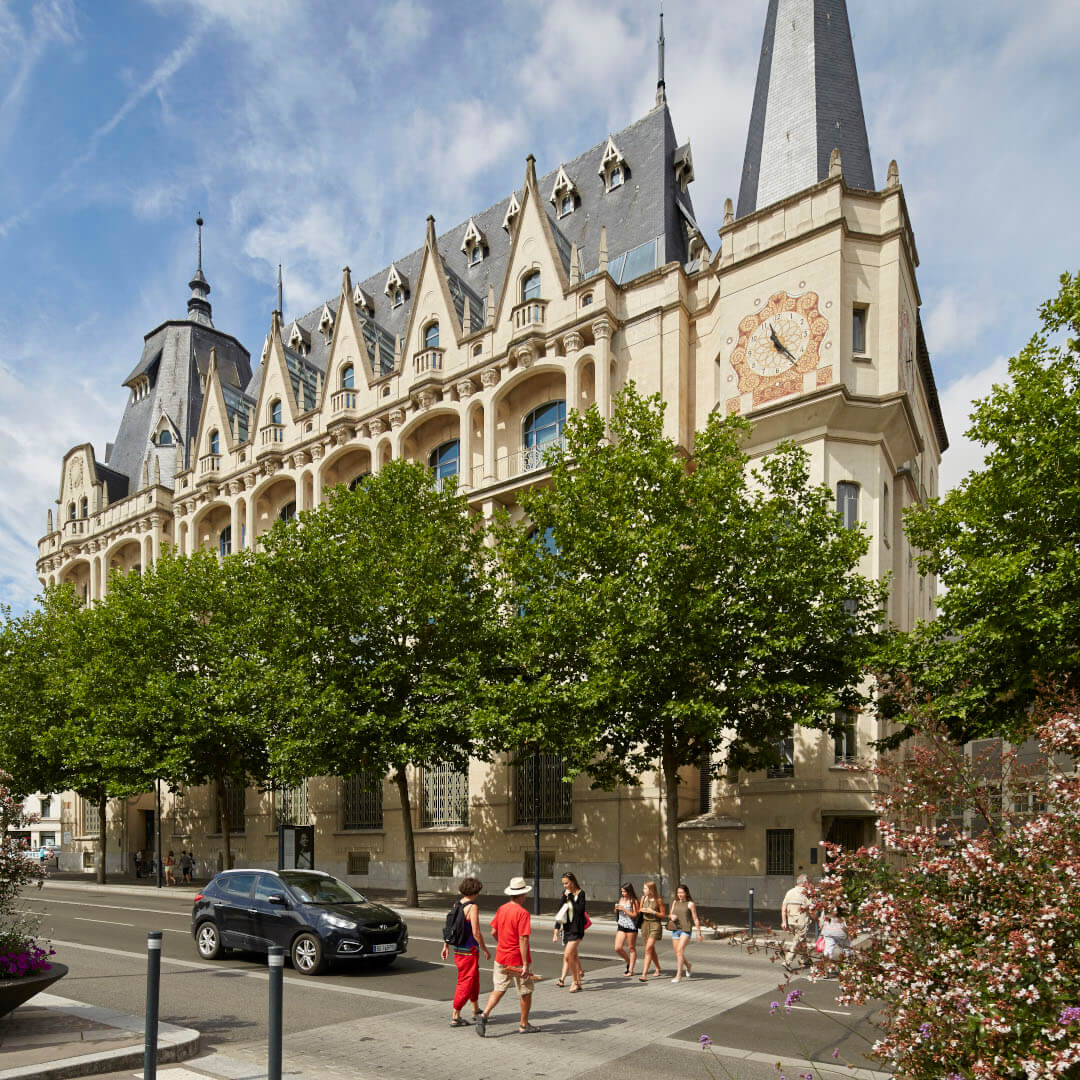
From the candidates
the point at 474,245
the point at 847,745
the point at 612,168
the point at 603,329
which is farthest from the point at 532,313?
the point at 847,745

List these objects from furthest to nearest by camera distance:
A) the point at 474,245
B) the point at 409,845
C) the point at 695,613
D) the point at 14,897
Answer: the point at 474,245
the point at 409,845
the point at 695,613
the point at 14,897

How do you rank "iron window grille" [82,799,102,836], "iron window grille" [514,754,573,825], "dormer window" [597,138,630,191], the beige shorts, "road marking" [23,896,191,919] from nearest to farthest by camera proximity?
the beige shorts, "road marking" [23,896,191,919], "iron window grille" [514,754,573,825], "dormer window" [597,138,630,191], "iron window grille" [82,799,102,836]

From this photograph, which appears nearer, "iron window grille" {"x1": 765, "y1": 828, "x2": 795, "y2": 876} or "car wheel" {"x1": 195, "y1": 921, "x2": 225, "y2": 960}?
"car wheel" {"x1": 195, "y1": 921, "x2": 225, "y2": 960}

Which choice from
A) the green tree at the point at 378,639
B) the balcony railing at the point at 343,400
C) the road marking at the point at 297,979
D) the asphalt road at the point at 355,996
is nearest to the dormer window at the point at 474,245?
the balcony railing at the point at 343,400

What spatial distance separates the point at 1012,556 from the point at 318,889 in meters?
12.3

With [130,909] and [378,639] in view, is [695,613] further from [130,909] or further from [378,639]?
[130,909]

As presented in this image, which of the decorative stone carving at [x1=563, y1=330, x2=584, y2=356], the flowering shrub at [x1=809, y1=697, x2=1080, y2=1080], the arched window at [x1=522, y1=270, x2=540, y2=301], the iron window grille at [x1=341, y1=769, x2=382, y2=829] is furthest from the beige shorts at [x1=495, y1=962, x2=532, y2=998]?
the arched window at [x1=522, y1=270, x2=540, y2=301]

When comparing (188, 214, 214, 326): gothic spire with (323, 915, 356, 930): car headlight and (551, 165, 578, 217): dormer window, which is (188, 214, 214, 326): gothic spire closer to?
(551, 165, 578, 217): dormer window

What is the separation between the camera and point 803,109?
3047 centimetres

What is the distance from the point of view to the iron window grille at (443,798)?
3303 centimetres

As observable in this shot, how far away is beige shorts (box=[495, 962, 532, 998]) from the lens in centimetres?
1041

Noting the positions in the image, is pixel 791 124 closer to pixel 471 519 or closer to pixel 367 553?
pixel 471 519

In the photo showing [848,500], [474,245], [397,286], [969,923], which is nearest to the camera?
[969,923]

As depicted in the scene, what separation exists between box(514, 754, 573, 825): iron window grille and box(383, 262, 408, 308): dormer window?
2381 cm
